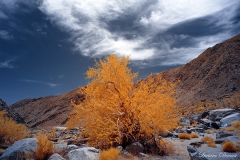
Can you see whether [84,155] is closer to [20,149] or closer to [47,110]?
[20,149]

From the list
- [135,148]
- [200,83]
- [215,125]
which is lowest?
[135,148]

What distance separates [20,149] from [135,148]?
Result: 473 cm

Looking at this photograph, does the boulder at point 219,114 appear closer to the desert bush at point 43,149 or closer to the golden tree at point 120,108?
the golden tree at point 120,108

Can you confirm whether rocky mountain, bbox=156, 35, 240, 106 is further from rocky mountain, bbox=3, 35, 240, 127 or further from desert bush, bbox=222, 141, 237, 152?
desert bush, bbox=222, 141, 237, 152

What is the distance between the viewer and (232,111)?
19156mm

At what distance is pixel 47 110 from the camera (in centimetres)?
6350

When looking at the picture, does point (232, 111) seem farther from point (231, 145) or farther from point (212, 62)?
point (212, 62)

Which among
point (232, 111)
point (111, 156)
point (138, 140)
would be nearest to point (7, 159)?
point (111, 156)

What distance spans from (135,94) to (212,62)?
4493cm

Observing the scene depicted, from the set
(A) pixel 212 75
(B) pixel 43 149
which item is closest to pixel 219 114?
(B) pixel 43 149

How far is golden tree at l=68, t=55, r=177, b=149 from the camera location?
31.8 feet

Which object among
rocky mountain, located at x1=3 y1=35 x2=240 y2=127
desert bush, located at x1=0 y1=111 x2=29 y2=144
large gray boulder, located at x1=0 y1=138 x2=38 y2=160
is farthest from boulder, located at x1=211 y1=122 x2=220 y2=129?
rocky mountain, located at x1=3 y1=35 x2=240 y2=127

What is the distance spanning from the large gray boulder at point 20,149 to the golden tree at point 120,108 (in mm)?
2509

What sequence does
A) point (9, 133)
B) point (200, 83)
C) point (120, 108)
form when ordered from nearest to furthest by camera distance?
point (120, 108) < point (9, 133) < point (200, 83)
